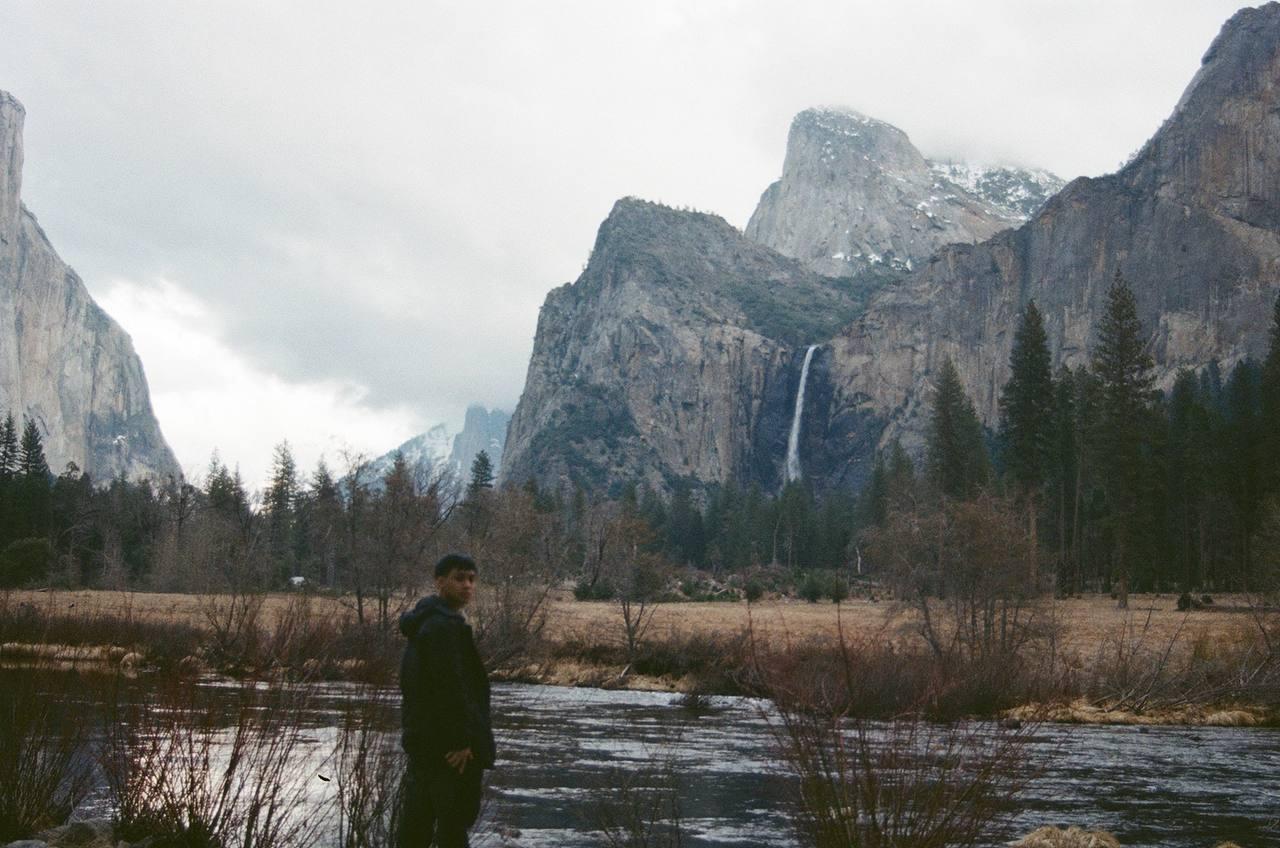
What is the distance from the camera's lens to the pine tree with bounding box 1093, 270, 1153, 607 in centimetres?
5809

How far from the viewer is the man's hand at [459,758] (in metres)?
6.23

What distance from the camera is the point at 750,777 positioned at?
16781 mm

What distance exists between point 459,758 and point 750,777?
37.7ft

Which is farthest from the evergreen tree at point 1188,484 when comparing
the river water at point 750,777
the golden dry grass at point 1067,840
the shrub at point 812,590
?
the golden dry grass at point 1067,840

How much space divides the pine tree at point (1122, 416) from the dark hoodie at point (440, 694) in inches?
2229

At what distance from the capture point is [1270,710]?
26.0m

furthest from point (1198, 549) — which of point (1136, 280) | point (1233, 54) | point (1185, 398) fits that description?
point (1233, 54)

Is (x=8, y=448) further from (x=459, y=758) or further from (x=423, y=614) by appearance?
(x=459, y=758)

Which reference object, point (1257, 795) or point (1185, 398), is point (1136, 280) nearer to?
point (1185, 398)

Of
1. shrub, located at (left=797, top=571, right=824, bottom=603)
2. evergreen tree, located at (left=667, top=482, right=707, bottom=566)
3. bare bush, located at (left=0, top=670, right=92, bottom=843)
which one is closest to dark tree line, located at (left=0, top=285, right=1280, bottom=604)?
shrub, located at (left=797, top=571, right=824, bottom=603)

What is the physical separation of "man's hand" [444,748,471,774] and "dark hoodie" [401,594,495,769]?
0.12ft

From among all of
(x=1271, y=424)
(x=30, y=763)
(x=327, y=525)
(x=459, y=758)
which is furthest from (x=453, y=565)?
(x=1271, y=424)

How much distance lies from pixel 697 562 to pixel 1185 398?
218 ft

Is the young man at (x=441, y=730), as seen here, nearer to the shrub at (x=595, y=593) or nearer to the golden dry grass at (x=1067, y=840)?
the golden dry grass at (x=1067, y=840)
